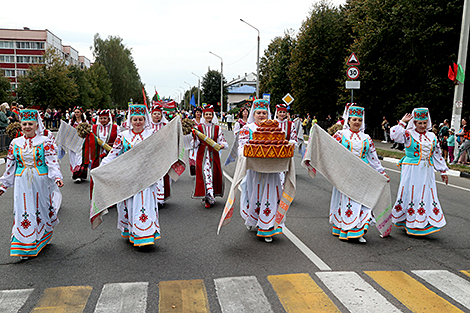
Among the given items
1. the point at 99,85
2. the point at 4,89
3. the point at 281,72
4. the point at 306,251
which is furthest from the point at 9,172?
the point at 99,85

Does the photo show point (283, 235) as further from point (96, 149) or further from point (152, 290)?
point (96, 149)

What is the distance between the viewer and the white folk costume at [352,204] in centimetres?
619

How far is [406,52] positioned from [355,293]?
23652 mm

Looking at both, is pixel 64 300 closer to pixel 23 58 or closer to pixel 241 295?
pixel 241 295

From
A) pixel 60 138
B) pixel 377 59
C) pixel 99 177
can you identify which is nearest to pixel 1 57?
pixel 377 59

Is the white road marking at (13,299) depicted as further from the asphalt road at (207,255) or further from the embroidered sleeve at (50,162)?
the embroidered sleeve at (50,162)

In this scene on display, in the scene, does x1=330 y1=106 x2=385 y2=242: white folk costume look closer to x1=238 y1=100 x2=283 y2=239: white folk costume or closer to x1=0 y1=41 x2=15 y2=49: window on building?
x1=238 y1=100 x2=283 y2=239: white folk costume

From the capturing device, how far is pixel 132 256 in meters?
5.56

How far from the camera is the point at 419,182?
262 inches

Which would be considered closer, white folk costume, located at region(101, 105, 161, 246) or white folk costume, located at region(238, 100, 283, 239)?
white folk costume, located at region(101, 105, 161, 246)

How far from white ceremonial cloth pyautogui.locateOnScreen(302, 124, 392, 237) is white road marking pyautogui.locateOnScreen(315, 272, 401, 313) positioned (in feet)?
5.18

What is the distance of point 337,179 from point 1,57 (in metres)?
96.7

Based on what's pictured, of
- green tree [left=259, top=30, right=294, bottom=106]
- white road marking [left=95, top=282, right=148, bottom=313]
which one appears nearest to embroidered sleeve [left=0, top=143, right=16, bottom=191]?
white road marking [left=95, top=282, right=148, bottom=313]

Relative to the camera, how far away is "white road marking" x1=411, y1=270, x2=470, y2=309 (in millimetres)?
4363
